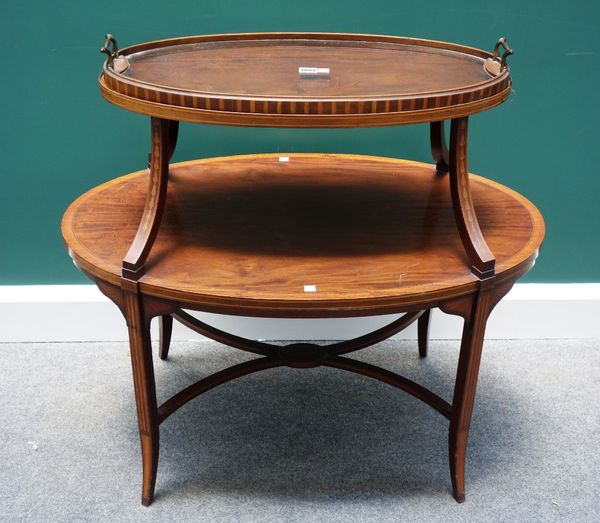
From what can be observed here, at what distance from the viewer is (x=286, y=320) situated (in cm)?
242

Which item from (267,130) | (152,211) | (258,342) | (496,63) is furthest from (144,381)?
(496,63)

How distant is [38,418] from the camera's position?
206 centimetres

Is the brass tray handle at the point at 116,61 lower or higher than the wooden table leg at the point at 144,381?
higher

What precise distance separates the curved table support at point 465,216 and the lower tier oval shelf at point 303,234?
A: 0.11ft

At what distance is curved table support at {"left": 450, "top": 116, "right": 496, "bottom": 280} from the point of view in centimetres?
153

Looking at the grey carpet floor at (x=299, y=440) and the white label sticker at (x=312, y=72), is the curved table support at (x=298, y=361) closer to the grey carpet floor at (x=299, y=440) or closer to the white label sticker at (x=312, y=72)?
the grey carpet floor at (x=299, y=440)

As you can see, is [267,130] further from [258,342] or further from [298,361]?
[298,361]

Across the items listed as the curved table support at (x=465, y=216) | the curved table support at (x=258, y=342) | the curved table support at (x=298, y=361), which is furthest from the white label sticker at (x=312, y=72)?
the curved table support at (x=258, y=342)

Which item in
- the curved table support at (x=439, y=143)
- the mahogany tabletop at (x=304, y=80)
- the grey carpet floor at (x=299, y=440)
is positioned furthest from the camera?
the curved table support at (x=439, y=143)

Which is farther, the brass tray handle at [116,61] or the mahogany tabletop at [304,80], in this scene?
the brass tray handle at [116,61]

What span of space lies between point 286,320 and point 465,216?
98 cm

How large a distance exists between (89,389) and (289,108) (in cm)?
119

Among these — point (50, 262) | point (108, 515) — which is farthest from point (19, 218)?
point (108, 515)

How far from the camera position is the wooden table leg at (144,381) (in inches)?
61.2
